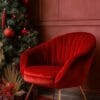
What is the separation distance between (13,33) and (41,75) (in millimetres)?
869

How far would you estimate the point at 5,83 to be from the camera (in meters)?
3.13

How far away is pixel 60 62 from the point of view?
3137mm

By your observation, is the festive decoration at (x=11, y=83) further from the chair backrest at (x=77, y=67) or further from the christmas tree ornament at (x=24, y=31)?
the chair backrest at (x=77, y=67)

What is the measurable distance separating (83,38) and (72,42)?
0.55 feet

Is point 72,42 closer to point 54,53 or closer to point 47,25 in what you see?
point 54,53

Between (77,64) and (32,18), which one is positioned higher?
(32,18)

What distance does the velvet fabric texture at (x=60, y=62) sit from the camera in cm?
249

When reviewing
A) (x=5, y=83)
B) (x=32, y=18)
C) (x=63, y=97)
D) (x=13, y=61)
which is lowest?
(x=63, y=97)

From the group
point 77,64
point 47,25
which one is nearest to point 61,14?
point 47,25

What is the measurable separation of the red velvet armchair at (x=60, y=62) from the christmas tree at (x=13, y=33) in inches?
11.0

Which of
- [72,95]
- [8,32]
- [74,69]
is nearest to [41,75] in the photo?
[74,69]

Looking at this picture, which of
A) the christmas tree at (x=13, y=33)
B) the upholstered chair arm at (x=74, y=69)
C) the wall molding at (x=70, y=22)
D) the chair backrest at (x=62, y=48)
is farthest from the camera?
the wall molding at (x=70, y=22)

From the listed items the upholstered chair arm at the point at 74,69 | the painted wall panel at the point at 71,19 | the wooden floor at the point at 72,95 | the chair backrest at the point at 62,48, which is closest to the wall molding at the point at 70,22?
the painted wall panel at the point at 71,19

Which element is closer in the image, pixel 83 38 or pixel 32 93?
pixel 83 38
